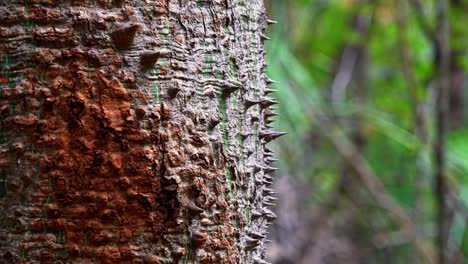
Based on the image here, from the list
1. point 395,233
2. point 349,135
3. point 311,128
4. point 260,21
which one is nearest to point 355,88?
point 349,135

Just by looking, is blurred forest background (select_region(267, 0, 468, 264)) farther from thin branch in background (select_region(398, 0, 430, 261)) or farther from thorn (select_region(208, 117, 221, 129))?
thorn (select_region(208, 117, 221, 129))

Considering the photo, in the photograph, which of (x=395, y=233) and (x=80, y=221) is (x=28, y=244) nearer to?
(x=80, y=221)

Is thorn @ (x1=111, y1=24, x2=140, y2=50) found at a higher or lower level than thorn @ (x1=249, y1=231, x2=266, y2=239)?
higher

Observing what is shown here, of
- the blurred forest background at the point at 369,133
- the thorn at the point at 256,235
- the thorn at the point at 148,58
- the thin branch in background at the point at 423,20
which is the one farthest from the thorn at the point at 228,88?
the thin branch in background at the point at 423,20

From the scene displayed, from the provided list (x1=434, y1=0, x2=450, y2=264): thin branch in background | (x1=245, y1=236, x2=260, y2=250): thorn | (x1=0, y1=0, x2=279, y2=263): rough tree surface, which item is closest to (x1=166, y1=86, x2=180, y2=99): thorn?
(x1=0, y1=0, x2=279, y2=263): rough tree surface

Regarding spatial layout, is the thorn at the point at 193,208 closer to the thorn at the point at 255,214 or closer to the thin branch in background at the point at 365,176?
the thorn at the point at 255,214

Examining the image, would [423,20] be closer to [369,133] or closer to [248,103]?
[369,133]
